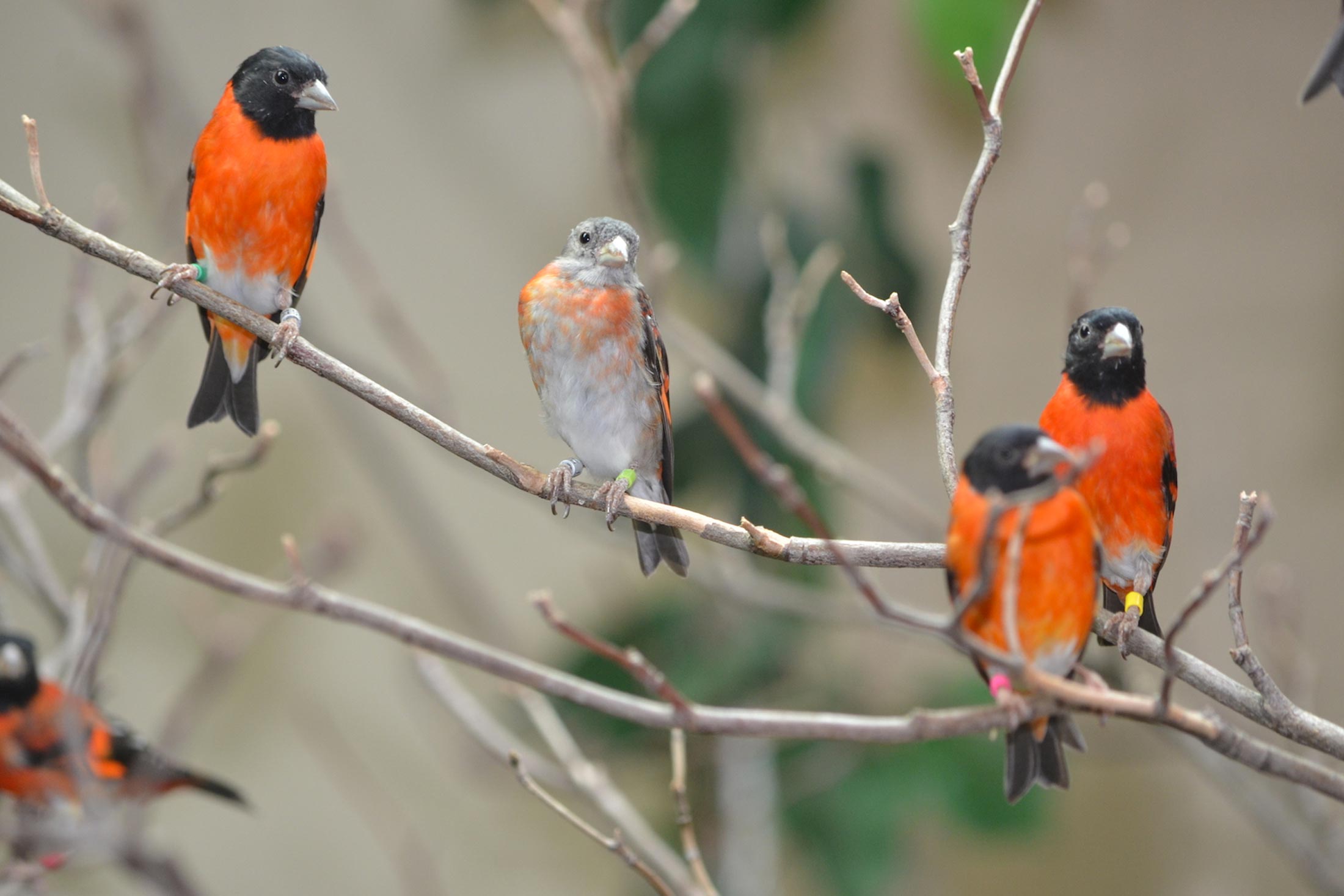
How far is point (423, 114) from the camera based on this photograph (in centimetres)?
391

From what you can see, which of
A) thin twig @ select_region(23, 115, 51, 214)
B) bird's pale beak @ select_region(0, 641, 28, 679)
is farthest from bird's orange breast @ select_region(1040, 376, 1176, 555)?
bird's pale beak @ select_region(0, 641, 28, 679)

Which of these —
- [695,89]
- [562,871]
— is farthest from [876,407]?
[562,871]

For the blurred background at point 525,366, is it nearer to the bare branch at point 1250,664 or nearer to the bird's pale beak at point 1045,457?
the bare branch at point 1250,664

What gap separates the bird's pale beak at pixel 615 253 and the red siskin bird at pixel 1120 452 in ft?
1.86

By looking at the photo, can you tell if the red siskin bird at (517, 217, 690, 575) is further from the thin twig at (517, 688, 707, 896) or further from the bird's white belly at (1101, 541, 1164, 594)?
the bird's white belly at (1101, 541, 1164, 594)

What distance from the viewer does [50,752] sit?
2061 mm

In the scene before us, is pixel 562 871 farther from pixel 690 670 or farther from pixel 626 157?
pixel 626 157

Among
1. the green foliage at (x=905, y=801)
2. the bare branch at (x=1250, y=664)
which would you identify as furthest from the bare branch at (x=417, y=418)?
the green foliage at (x=905, y=801)

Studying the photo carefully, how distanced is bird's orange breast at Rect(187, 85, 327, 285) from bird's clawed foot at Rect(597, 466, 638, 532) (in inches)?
18.6

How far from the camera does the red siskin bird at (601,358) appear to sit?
1.59 m

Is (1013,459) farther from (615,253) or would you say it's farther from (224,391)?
(224,391)

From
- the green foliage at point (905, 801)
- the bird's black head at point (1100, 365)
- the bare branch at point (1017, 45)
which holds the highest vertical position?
the bare branch at point (1017, 45)

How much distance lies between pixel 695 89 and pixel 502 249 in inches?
55.8

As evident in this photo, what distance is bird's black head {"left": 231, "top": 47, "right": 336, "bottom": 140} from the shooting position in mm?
1210
